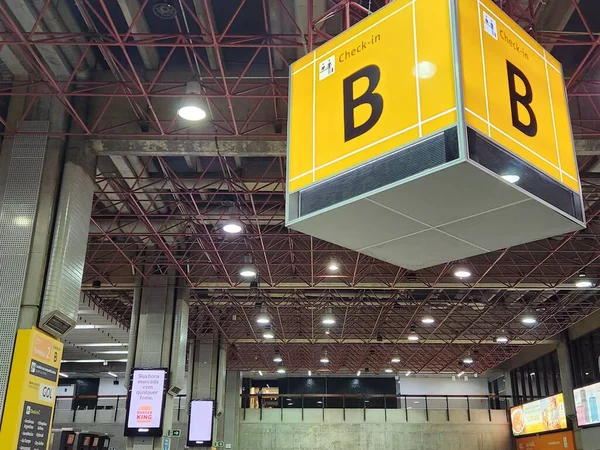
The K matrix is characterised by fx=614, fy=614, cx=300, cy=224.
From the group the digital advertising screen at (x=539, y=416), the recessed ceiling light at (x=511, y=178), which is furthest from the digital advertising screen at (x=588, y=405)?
the recessed ceiling light at (x=511, y=178)

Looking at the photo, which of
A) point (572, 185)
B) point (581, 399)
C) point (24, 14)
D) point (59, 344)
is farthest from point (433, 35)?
point (581, 399)

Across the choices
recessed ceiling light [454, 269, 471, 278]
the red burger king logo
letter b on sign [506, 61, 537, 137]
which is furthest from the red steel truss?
the red burger king logo

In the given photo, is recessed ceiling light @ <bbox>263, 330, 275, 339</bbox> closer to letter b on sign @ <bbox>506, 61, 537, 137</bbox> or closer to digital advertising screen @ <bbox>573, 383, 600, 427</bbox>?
digital advertising screen @ <bbox>573, 383, 600, 427</bbox>

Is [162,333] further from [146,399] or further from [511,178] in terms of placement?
[511,178]

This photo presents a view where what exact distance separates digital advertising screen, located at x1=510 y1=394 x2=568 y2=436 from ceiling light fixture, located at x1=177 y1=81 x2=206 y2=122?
101 feet

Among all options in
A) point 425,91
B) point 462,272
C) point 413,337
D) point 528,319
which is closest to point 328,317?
point 413,337

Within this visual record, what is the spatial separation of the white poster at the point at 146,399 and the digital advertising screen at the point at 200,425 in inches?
469

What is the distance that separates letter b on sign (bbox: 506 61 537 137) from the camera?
4301 millimetres

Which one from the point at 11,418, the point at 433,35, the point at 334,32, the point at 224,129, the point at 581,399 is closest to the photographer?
the point at 433,35

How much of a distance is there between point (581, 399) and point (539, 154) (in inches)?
1278

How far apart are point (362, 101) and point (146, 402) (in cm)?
2005

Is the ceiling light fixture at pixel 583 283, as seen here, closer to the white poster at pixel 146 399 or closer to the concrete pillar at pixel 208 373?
the white poster at pixel 146 399

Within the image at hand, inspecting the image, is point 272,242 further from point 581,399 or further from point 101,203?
point 581,399

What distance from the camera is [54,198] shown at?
13219 mm
